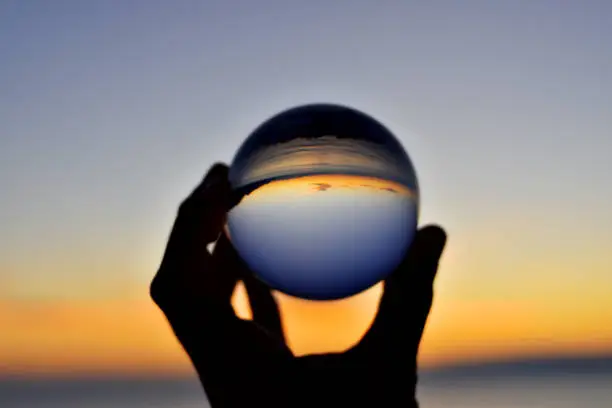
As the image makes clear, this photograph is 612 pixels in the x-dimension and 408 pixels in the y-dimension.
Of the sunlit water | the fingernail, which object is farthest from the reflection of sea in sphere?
the fingernail

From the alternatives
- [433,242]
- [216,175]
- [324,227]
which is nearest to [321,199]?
[324,227]

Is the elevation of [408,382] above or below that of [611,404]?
below

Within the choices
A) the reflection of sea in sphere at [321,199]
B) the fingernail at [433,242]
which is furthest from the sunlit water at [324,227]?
the fingernail at [433,242]

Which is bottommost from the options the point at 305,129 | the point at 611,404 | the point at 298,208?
the point at 298,208

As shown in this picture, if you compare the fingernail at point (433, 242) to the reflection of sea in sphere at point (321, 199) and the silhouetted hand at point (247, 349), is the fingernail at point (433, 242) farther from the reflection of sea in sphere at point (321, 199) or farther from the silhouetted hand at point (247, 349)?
the silhouetted hand at point (247, 349)

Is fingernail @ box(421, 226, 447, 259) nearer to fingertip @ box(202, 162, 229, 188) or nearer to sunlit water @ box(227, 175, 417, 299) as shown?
sunlit water @ box(227, 175, 417, 299)

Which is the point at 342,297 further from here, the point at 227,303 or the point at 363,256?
the point at 227,303

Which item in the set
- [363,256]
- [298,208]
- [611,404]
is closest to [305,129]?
[298,208]
